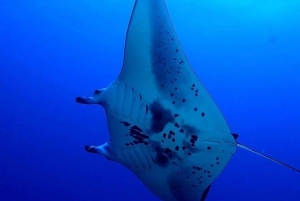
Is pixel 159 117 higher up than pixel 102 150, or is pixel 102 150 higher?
pixel 159 117

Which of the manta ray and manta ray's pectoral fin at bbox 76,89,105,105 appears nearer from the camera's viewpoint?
the manta ray

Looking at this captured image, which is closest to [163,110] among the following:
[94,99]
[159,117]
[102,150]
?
[159,117]

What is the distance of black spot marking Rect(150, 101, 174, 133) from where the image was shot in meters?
1.86

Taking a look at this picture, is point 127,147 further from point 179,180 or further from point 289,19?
point 289,19

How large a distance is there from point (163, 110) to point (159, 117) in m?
0.05

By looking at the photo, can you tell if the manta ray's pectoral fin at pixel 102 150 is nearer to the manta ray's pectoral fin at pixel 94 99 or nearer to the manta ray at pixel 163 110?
the manta ray at pixel 163 110

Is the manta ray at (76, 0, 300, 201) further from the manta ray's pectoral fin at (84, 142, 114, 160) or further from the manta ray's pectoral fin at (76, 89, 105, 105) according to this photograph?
the manta ray's pectoral fin at (84, 142, 114, 160)

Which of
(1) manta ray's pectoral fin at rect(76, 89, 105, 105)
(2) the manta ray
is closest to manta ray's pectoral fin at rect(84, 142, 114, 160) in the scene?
(2) the manta ray

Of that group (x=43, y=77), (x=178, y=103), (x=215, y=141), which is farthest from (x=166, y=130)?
(x=43, y=77)

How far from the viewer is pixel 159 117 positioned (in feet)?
6.12

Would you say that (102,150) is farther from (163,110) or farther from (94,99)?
(163,110)

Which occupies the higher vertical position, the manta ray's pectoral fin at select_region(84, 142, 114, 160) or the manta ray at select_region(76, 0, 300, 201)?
the manta ray at select_region(76, 0, 300, 201)

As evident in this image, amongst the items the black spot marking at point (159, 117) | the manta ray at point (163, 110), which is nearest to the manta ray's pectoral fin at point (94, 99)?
the manta ray at point (163, 110)

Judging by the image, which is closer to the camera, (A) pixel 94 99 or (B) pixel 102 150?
(A) pixel 94 99
